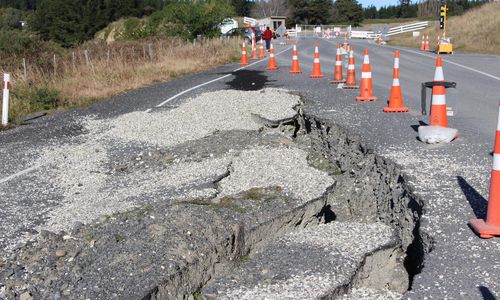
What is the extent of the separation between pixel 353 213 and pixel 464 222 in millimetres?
1773

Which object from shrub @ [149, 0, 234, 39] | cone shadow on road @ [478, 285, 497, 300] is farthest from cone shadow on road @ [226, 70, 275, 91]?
shrub @ [149, 0, 234, 39]

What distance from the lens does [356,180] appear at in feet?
21.5

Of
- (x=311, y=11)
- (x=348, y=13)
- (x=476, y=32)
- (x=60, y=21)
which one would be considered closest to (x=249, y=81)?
(x=476, y=32)

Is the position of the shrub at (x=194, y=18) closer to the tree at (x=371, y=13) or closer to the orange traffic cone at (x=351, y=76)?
the orange traffic cone at (x=351, y=76)

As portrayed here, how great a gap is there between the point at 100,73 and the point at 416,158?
1242cm

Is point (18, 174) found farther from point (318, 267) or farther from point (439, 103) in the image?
point (439, 103)

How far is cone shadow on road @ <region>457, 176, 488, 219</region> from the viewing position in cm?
438

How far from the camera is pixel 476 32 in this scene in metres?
34.9

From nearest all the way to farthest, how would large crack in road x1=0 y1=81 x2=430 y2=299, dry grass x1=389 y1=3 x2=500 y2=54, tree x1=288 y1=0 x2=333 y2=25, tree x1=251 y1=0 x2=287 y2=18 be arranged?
large crack in road x1=0 y1=81 x2=430 y2=299 → dry grass x1=389 y1=3 x2=500 y2=54 → tree x1=288 y1=0 x2=333 y2=25 → tree x1=251 y1=0 x2=287 y2=18

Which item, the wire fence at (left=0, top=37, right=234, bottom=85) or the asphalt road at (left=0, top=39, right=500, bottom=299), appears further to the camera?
the wire fence at (left=0, top=37, right=234, bottom=85)

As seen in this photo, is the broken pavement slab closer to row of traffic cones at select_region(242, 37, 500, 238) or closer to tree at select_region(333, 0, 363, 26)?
row of traffic cones at select_region(242, 37, 500, 238)

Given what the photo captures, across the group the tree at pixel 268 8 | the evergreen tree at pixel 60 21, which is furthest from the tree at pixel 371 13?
the evergreen tree at pixel 60 21

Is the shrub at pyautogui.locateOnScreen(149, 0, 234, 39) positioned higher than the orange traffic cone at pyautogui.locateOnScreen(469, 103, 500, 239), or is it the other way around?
the shrub at pyautogui.locateOnScreen(149, 0, 234, 39)

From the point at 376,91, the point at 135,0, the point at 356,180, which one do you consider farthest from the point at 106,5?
the point at 356,180
